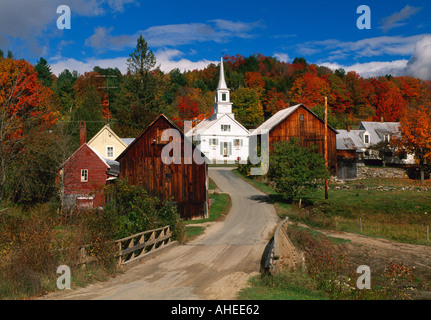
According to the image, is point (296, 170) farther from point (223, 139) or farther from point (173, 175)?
point (223, 139)

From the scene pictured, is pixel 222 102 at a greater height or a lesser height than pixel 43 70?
lesser

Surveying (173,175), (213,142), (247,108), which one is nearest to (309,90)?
(247,108)

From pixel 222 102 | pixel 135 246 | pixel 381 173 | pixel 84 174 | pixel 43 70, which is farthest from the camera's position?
pixel 43 70

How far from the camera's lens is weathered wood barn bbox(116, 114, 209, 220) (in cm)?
3216

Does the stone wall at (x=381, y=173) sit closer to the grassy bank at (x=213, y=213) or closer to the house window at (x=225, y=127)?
the house window at (x=225, y=127)

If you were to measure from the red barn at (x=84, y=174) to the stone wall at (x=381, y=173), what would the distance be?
36.6m

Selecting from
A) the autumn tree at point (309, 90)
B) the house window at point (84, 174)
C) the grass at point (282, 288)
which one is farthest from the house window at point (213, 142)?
the grass at point (282, 288)

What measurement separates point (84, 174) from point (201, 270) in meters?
27.8

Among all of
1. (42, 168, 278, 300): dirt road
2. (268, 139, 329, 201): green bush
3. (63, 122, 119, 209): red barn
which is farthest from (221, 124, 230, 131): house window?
(42, 168, 278, 300): dirt road

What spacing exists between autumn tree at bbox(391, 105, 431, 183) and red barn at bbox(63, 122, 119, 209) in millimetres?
40725

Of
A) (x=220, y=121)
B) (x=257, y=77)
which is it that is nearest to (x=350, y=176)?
(x=220, y=121)

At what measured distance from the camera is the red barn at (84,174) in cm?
3781

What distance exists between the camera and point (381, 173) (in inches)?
2178
